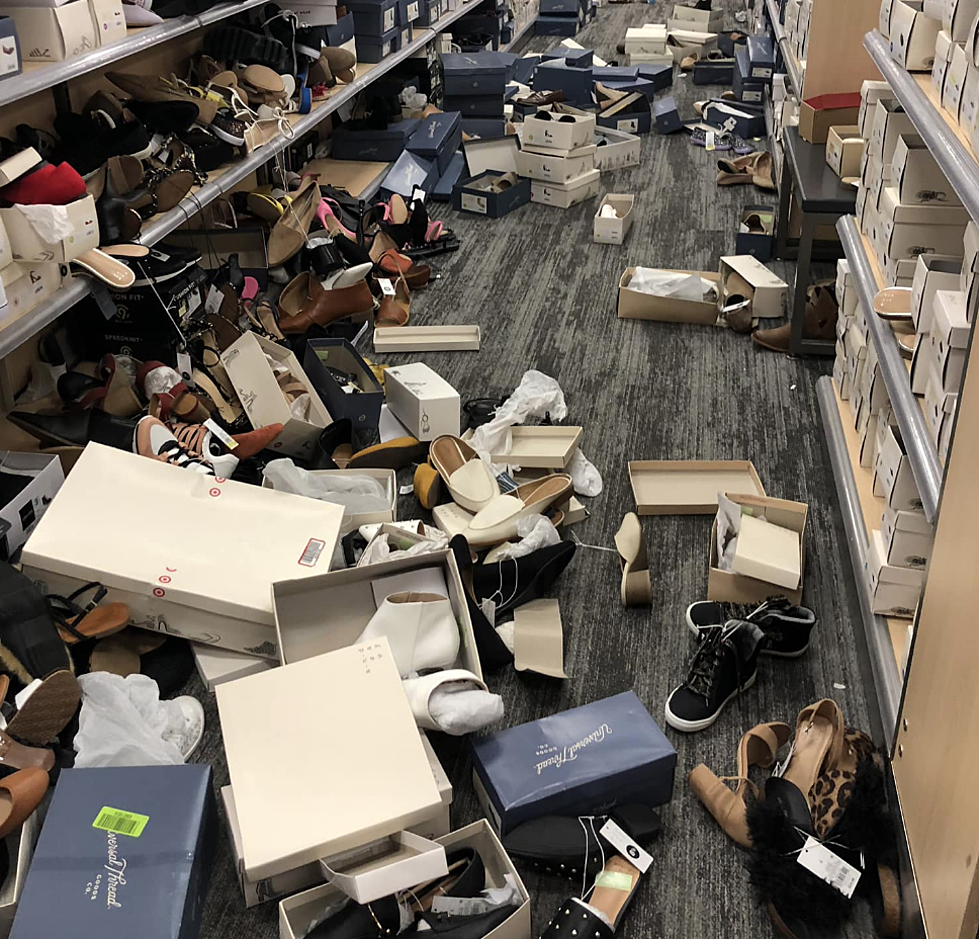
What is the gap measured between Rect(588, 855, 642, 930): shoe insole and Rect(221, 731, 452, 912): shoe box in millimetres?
293

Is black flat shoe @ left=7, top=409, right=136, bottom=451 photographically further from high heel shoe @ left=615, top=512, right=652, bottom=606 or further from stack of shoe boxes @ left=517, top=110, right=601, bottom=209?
stack of shoe boxes @ left=517, top=110, right=601, bottom=209

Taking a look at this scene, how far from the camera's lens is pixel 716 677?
2.07 m

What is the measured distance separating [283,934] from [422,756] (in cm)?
36

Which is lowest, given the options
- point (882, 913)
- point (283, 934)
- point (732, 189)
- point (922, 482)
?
point (732, 189)

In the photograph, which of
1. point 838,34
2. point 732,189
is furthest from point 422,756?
point 732,189

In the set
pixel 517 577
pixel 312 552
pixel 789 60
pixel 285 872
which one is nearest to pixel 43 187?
pixel 312 552

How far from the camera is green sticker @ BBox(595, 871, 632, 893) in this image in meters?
1.71

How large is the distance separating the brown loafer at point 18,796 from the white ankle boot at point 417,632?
25.2 inches

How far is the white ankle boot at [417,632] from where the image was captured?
2.02m

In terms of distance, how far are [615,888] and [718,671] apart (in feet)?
1.77

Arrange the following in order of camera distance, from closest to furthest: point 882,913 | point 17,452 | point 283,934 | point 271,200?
1. point 283,934
2. point 882,913
3. point 17,452
4. point 271,200

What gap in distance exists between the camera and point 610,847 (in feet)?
5.78

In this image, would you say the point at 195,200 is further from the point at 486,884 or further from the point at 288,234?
the point at 486,884

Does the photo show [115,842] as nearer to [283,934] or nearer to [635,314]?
[283,934]
